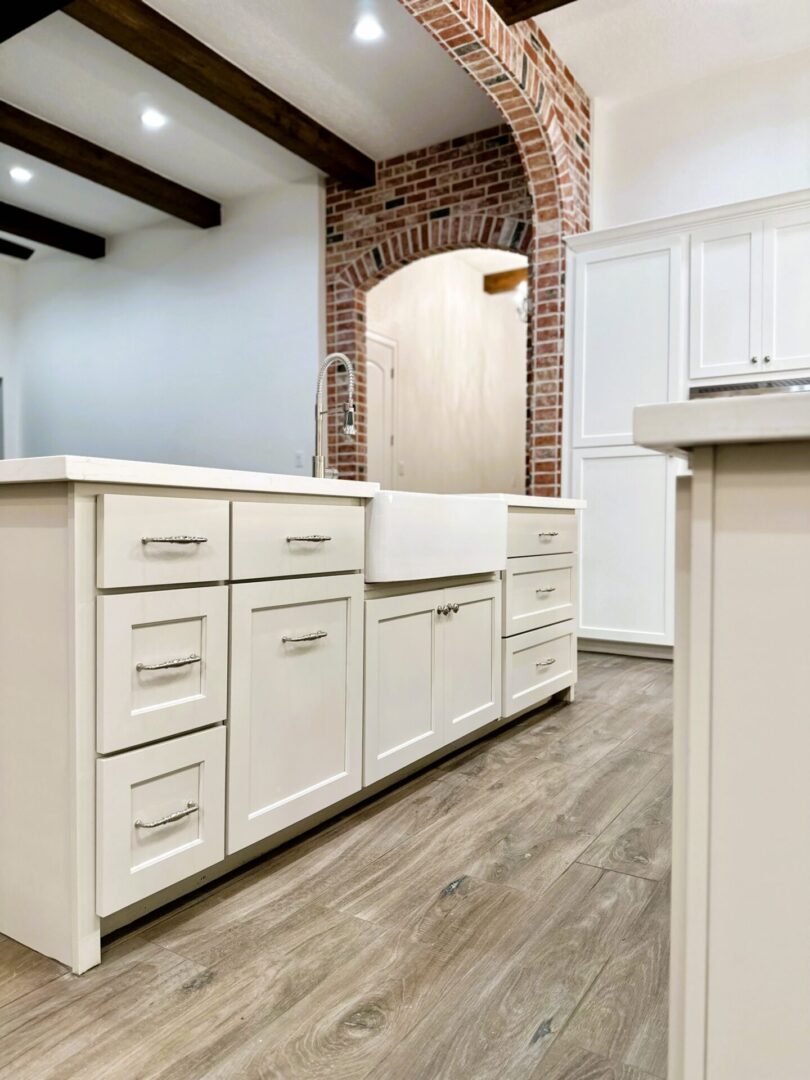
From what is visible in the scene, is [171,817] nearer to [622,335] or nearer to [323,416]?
[323,416]

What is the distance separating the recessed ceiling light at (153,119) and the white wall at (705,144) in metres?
2.52

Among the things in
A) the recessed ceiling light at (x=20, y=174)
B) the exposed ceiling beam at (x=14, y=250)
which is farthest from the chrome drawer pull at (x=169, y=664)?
the exposed ceiling beam at (x=14, y=250)

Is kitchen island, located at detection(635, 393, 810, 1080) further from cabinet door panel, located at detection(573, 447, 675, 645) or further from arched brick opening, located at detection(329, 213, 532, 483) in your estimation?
arched brick opening, located at detection(329, 213, 532, 483)

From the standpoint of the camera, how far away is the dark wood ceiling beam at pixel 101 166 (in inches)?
172

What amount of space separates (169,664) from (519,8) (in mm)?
3482

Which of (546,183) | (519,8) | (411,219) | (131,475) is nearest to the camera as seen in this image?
(131,475)

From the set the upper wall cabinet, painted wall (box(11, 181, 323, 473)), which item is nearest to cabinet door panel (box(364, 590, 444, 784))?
the upper wall cabinet

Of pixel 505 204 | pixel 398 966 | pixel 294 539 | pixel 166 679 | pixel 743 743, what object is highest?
pixel 505 204

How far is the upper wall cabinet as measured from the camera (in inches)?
146

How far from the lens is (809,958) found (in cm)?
53

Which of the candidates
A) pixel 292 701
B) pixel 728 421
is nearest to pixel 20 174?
pixel 292 701

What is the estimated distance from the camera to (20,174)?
5086mm

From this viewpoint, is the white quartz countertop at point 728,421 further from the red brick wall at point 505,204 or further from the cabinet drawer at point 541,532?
the red brick wall at point 505,204

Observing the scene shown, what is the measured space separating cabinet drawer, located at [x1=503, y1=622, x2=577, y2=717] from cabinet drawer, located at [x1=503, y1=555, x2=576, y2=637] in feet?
0.13
